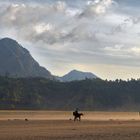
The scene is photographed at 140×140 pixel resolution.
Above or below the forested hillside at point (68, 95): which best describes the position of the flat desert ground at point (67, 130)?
below

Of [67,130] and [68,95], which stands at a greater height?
[68,95]

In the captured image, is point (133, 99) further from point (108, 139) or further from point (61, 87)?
point (108, 139)

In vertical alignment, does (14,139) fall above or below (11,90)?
below

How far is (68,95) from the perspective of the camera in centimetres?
18900

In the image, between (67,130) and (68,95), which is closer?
(67,130)

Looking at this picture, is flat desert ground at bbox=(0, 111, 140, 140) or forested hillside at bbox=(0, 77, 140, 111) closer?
flat desert ground at bbox=(0, 111, 140, 140)

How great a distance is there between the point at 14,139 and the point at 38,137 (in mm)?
2045

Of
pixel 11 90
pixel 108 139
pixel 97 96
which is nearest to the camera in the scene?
pixel 108 139

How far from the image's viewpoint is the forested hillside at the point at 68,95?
169000 mm

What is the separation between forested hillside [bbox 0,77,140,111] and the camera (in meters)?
169

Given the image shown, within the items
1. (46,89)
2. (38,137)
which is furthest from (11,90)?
(38,137)

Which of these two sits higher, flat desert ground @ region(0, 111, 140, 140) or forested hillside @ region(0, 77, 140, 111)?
forested hillside @ region(0, 77, 140, 111)

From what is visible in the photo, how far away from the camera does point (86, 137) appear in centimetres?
3597

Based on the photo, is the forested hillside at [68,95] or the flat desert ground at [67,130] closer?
the flat desert ground at [67,130]
